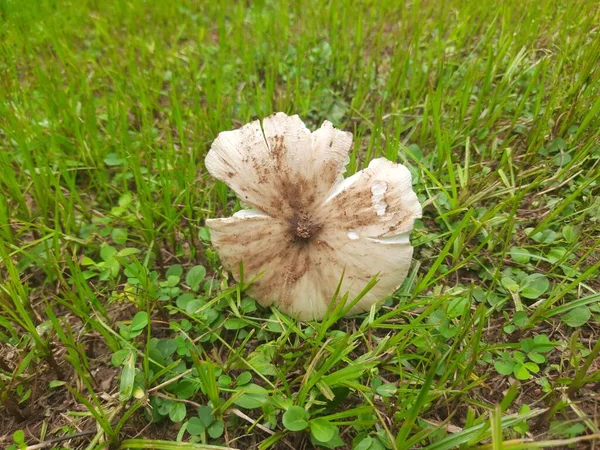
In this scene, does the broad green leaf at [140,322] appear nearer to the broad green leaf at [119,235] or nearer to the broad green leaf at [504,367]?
the broad green leaf at [119,235]

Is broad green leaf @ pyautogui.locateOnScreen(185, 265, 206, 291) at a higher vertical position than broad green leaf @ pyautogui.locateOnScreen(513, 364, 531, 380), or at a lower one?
higher

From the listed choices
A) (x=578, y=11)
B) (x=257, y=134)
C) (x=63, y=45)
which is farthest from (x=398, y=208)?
(x=63, y=45)

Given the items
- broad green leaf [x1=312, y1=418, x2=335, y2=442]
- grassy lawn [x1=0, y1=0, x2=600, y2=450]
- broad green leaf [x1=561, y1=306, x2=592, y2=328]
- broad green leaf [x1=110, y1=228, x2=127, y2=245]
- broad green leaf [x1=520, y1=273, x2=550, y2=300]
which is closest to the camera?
broad green leaf [x1=312, y1=418, x2=335, y2=442]

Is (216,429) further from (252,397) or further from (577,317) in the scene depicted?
(577,317)

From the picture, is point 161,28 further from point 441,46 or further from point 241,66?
point 441,46

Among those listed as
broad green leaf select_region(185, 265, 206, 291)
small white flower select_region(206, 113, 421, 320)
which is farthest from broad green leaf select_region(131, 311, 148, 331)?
small white flower select_region(206, 113, 421, 320)

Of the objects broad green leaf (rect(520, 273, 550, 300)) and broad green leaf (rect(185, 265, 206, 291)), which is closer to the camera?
broad green leaf (rect(520, 273, 550, 300))

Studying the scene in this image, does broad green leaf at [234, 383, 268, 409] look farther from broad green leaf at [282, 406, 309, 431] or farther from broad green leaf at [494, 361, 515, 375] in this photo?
broad green leaf at [494, 361, 515, 375]
